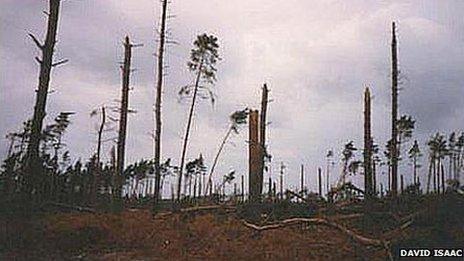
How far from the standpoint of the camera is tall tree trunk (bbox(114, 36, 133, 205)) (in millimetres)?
24266

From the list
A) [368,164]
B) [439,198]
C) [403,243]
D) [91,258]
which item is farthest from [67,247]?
[368,164]

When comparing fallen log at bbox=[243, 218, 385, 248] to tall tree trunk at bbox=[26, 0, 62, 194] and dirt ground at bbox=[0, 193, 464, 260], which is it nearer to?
dirt ground at bbox=[0, 193, 464, 260]

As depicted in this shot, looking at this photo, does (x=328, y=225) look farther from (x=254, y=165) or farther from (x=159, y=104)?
(x=159, y=104)

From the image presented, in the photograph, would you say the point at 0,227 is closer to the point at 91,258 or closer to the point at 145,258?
the point at 91,258

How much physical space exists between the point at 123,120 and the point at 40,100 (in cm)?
827

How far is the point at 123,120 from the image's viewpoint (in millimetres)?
25109

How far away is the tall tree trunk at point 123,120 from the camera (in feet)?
79.6

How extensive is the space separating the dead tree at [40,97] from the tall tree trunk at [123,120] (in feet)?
22.8

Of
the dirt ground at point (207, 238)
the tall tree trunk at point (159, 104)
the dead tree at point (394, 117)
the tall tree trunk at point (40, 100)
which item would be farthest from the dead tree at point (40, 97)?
the dead tree at point (394, 117)

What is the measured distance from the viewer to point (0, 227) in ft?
45.2

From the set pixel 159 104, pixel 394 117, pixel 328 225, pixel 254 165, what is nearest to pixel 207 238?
pixel 328 225

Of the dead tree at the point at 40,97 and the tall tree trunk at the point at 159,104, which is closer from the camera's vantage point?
the dead tree at the point at 40,97

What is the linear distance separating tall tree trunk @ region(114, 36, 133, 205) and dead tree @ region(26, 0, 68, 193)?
694 centimetres

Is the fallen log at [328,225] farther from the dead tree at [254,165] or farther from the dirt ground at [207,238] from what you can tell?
the dead tree at [254,165]
